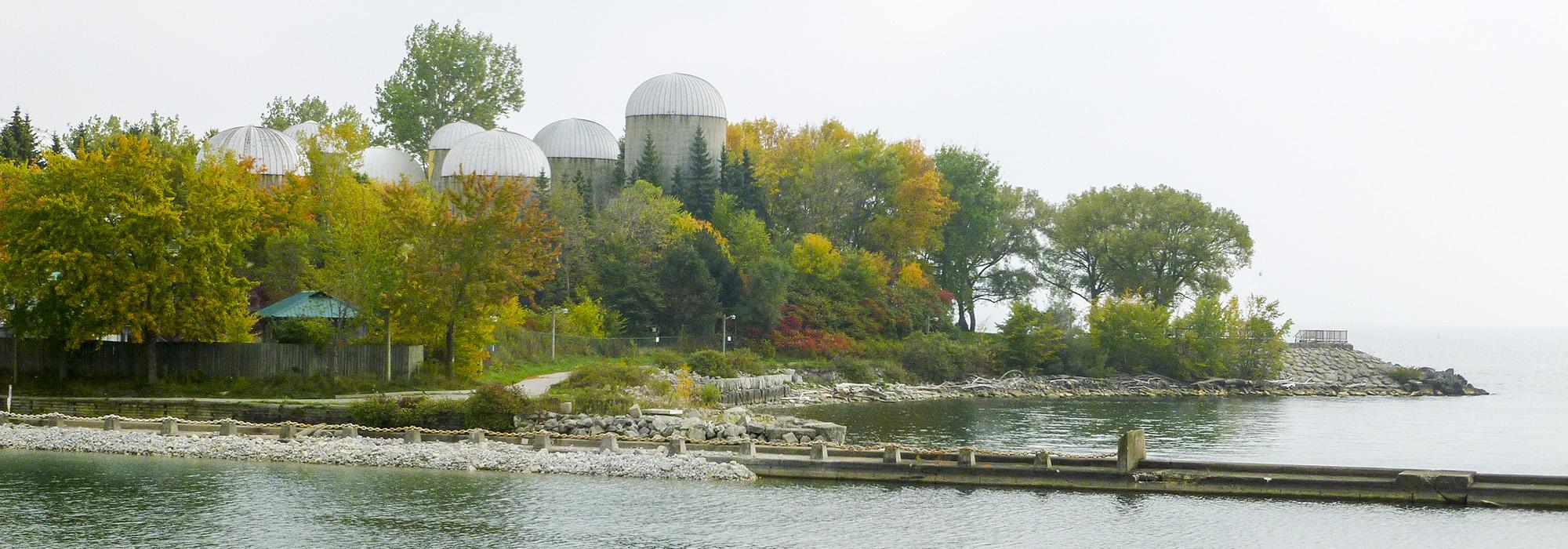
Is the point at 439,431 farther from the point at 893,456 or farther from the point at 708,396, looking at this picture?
the point at 708,396

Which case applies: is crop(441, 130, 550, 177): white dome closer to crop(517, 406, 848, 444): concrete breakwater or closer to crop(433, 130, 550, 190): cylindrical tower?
crop(433, 130, 550, 190): cylindrical tower

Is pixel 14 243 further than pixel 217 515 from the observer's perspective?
Yes

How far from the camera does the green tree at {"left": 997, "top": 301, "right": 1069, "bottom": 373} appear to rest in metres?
71.2

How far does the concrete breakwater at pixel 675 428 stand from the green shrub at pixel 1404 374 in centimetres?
5197

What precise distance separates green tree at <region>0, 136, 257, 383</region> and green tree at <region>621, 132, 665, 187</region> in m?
32.6

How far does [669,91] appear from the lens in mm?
78875

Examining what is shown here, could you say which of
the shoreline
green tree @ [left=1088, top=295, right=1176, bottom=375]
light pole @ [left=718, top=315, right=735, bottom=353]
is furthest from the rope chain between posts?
green tree @ [left=1088, top=295, right=1176, bottom=375]

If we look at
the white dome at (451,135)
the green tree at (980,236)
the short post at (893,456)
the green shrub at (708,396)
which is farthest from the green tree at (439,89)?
the short post at (893,456)

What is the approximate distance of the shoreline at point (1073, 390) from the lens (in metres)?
59.6

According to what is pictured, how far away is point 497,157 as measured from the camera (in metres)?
70.2

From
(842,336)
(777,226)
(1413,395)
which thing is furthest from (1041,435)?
(1413,395)

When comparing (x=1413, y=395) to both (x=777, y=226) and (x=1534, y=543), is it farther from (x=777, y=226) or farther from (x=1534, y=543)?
(x=1534, y=543)

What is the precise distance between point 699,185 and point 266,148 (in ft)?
66.1

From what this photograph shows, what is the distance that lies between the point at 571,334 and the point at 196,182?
1690cm
